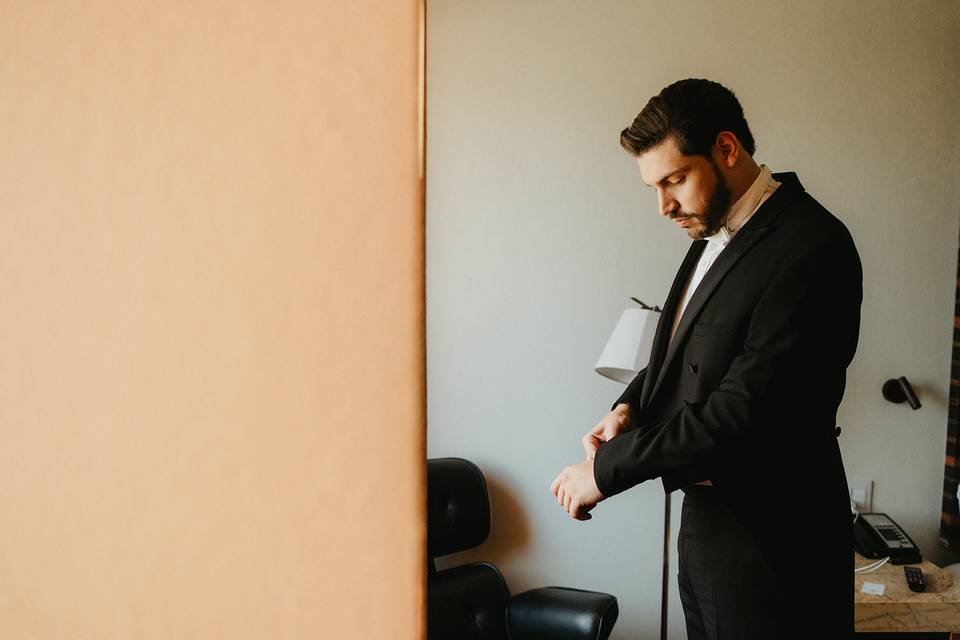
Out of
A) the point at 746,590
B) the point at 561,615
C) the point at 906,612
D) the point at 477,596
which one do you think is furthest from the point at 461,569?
the point at 906,612

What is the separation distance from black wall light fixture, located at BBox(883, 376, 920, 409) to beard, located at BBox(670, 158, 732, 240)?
55.0 inches

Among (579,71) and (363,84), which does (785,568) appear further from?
(579,71)

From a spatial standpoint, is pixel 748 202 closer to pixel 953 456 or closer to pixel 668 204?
pixel 668 204

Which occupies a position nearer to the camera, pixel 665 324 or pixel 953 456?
pixel 665 324

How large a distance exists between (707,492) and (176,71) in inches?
45.7

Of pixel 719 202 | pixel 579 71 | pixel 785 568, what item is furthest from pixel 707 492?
pixel 579 71

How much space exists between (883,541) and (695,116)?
1.67 m

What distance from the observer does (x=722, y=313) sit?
111cm

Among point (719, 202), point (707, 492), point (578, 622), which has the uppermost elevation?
point (719, 202)

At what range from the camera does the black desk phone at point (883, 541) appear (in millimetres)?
2074

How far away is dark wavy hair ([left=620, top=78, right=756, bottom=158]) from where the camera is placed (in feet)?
4.07

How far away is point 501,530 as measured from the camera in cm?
228

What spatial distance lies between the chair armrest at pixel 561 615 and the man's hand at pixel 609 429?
2.42 feet

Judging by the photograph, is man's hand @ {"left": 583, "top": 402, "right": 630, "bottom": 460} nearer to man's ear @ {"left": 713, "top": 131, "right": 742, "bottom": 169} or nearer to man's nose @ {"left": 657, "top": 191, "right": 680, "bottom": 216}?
man's nose @ {"left": 657, "top": 191, "right": 680, "bottom": 216}
